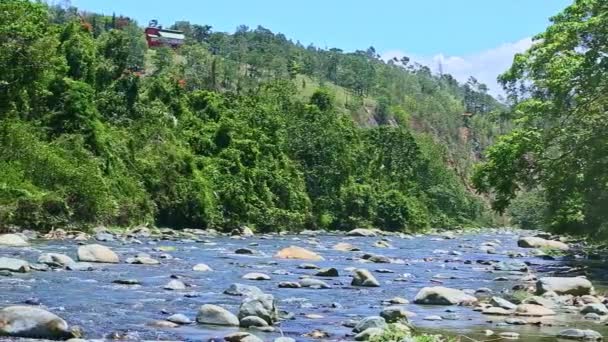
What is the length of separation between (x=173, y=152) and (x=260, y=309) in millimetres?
41233

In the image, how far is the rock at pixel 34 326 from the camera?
941 cm

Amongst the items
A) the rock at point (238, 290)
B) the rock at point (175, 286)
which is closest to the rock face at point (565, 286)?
the rock at point (238, 290)

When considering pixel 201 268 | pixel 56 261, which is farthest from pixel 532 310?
pixel 56 261

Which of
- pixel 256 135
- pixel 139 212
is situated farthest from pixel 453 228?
pixel 139 212

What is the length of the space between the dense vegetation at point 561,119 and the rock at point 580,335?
13112 mm

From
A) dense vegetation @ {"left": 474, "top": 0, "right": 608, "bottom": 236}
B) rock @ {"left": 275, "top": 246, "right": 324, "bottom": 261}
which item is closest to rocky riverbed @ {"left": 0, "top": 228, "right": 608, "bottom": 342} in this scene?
rock @ {"left": 275, "top": 246, "right": 324, "bottom": 261}

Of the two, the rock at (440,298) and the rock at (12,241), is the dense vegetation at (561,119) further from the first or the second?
the rock at (12,241)

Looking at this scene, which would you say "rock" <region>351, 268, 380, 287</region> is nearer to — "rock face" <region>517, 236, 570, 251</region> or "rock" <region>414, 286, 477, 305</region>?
"rock" <region>414, 286, 477, 305</region>

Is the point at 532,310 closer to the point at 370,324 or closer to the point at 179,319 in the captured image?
the point at 370,324

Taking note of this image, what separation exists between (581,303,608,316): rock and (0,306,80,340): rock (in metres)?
8.35

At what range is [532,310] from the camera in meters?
12.6

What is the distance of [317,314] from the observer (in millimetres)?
12422

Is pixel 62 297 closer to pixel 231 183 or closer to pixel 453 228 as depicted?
pixel 231 183

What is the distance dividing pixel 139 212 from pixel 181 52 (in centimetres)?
9702
